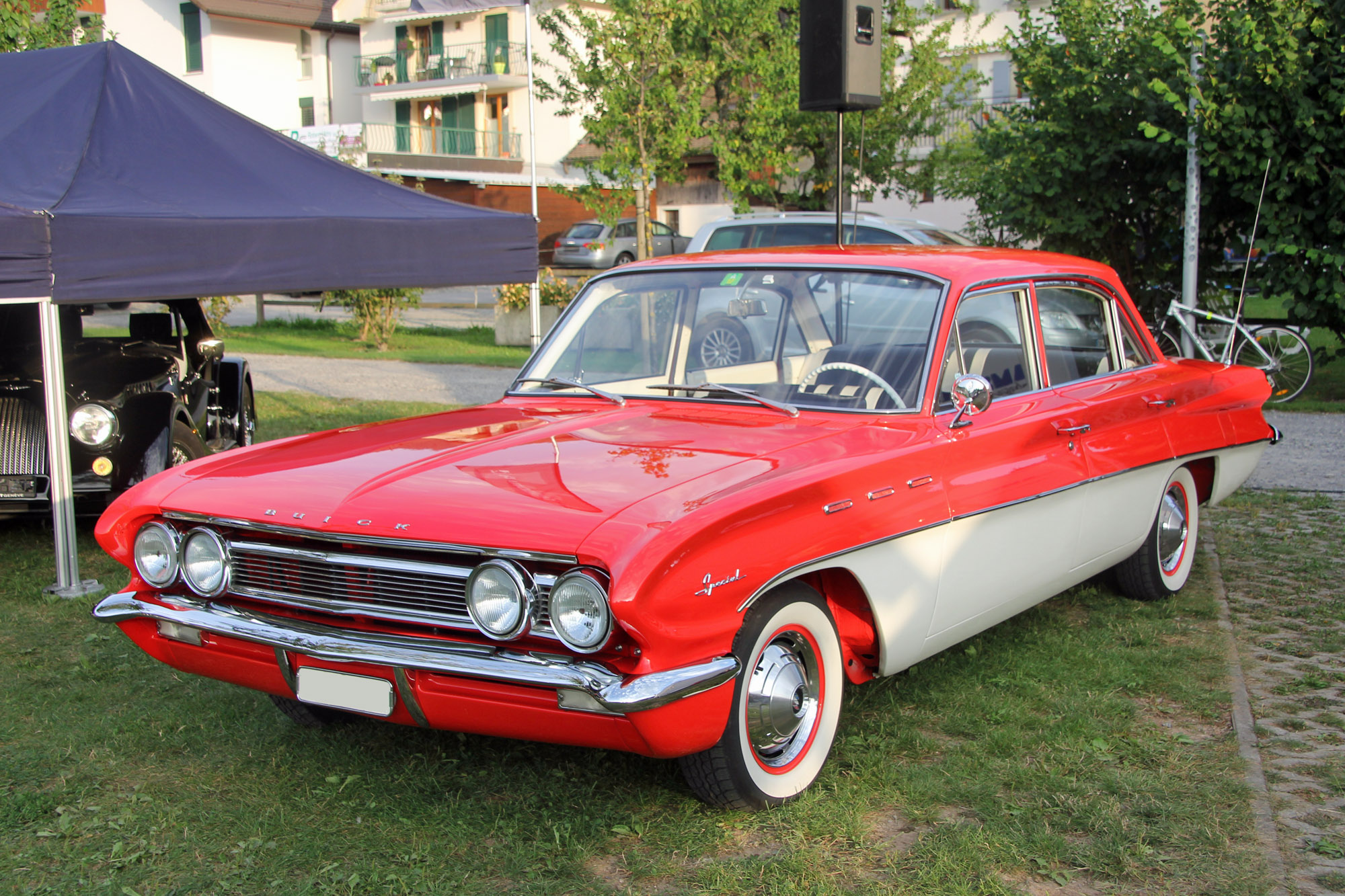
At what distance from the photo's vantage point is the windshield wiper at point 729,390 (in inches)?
169

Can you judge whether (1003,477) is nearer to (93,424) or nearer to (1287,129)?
(93,424)

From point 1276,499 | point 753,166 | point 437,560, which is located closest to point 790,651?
point 437,560

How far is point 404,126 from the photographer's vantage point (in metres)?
→ 42.8

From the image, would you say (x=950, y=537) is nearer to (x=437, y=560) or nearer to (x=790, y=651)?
(x=790, y=651)

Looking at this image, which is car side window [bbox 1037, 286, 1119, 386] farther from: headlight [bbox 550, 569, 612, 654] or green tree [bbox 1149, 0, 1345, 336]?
green tree [bbox 1149, 0, 1345, 336]

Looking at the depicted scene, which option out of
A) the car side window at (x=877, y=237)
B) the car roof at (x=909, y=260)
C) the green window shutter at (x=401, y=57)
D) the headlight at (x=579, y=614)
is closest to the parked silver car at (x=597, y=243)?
the car side window at (x=877, y=237)

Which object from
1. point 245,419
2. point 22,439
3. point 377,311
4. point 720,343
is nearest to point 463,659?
point 720,343

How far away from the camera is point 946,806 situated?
12.2 feet

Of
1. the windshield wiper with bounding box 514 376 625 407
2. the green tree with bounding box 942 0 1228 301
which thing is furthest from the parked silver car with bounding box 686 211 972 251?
the windshield wiper with bounding box 514 376 625 407

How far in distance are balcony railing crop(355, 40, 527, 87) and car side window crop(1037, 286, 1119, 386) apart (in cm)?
3947

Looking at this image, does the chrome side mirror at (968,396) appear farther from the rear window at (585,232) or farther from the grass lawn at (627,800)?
the rear window at (585,232)

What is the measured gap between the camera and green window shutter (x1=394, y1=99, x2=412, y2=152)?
145ft

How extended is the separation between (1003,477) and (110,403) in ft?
16.6

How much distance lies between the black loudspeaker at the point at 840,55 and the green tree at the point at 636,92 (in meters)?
11.5
